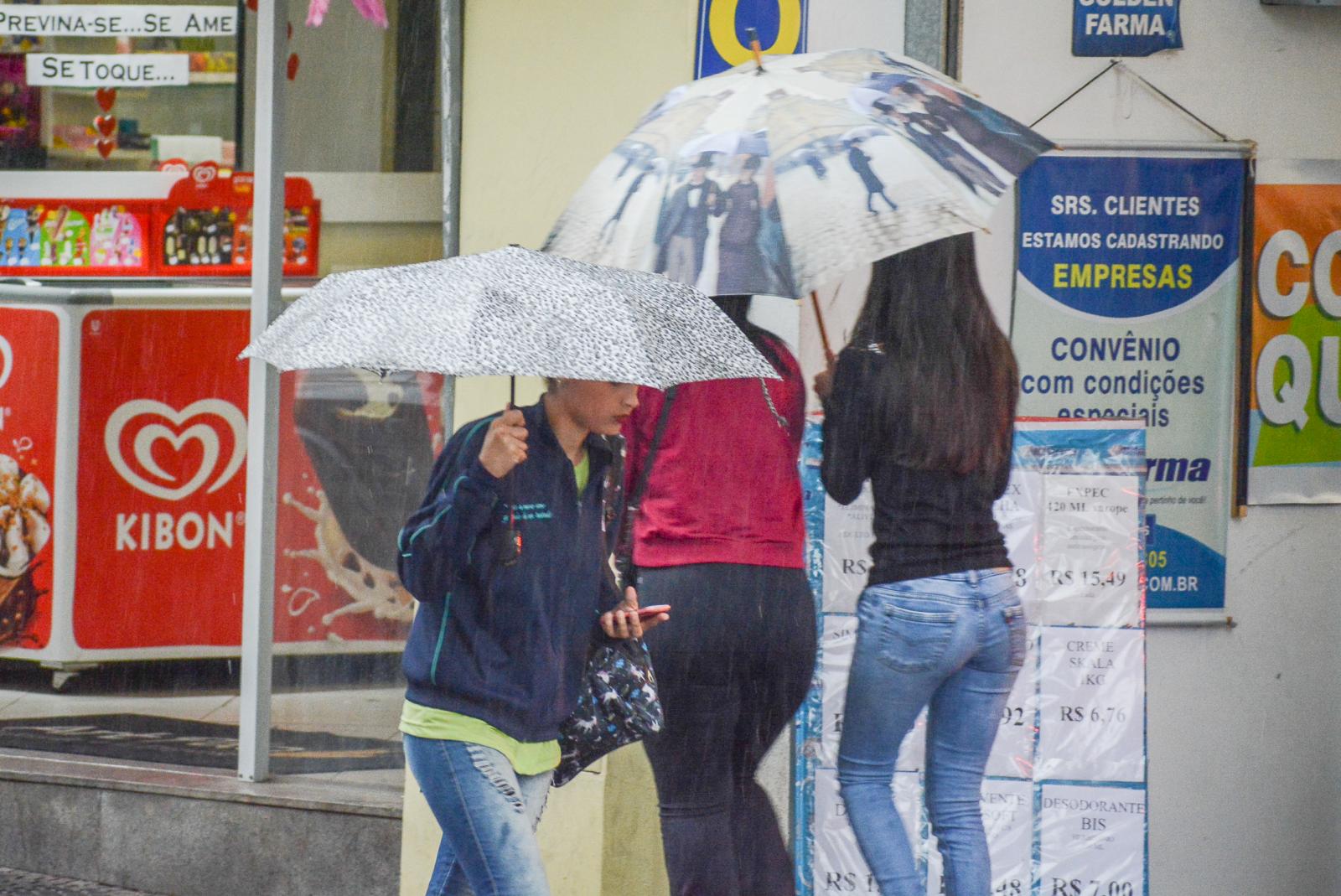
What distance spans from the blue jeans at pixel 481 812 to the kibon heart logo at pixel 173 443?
10.3 feet

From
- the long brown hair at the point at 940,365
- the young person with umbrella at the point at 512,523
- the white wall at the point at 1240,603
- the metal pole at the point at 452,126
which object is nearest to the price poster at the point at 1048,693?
the long brown hair at the point at 940,365

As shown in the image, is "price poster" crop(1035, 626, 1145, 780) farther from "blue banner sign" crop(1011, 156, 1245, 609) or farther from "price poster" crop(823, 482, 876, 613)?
"blue banner sign" crop(1011, 156, 1245, 609)

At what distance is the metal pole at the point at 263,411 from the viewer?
5.36 metres

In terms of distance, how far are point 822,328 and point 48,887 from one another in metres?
3.40

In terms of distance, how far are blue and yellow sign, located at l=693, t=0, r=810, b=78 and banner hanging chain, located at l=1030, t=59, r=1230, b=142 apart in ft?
2.55

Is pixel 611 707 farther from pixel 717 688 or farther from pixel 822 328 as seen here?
pixel 822 328

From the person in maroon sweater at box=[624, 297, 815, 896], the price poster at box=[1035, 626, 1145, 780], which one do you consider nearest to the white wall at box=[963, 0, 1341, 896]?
the price poster at box=[1035, 626, 1145, 780]

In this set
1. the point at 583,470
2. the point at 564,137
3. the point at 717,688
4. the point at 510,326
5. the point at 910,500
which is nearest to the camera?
the point at 510,326

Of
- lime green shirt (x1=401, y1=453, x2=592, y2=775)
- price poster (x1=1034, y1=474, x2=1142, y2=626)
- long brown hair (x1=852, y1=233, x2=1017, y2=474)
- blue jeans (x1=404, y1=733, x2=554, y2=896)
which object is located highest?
long brown hair (x1=852, y1=233, x2=1017, y2=474)

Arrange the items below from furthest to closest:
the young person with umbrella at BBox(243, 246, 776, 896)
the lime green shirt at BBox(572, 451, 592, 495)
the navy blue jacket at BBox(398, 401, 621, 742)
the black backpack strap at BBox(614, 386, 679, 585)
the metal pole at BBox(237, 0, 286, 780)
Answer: the metal pole at BBox(237, 0, 286, 780)
the black backpack strap at BBox(614, 386, 679, 585)
the lime green shirt at BBox(572, 451, 592, 495)
the navy blue jacket at BBox(398, 401, 621, 742)
the young person with umbrella at BBox(243, 246, 776, 896)

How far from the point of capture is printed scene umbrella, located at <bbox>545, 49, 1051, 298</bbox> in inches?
141

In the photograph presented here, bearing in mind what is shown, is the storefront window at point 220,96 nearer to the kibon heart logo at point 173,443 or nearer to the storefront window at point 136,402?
the storefront window at point 136,402

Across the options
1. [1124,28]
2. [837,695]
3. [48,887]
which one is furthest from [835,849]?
[48,887]

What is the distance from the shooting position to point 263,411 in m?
5.38
